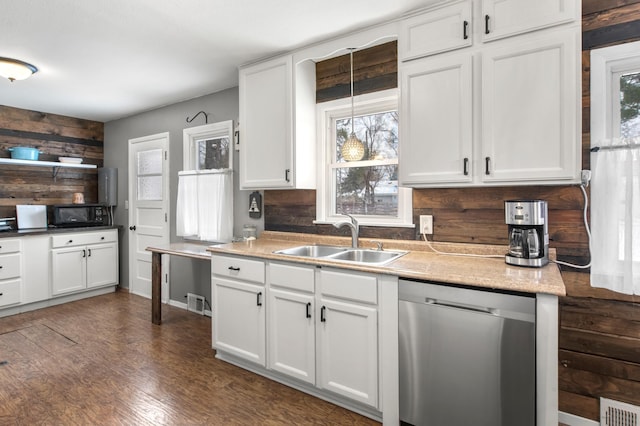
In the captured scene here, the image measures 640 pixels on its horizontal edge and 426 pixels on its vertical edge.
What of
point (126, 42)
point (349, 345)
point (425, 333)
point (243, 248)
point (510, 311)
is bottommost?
point (349, 345)

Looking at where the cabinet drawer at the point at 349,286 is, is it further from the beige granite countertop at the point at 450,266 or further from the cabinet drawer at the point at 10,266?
the cabinet drawer at the point at 10,266

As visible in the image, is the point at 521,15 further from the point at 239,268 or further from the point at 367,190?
the point at 239,268

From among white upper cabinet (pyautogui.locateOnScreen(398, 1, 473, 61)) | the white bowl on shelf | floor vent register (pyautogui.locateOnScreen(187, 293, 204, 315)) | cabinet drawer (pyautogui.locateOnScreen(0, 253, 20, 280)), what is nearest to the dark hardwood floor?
floor vent register (pyautogui.locateOnScreen(187, 293, 204, 315))

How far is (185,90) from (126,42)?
114cm

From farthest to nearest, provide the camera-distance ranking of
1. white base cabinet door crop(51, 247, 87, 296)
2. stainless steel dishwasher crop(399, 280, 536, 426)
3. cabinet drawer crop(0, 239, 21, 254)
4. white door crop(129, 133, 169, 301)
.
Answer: white door crop(129, 133, 169, 301), white base cabinet door crop(51, 247, 87, 296), cabinet drawer crop(0, 239, 21, 254), stainless steel dishwasher crop(399, 280, 536, 426)

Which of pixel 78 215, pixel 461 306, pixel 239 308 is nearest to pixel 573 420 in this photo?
pixel 461 306

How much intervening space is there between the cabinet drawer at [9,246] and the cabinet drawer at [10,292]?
0.35 meters

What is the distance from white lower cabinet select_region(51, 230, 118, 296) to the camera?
4270 mm

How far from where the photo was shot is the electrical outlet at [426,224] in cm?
242

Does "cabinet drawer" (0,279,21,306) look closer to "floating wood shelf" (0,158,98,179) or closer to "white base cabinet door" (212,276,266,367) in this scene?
"floating wood shelf" (0,158,98,179)

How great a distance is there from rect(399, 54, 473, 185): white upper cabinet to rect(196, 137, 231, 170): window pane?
2.20m

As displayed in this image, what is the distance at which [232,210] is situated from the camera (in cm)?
365

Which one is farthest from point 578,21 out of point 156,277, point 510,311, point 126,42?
point 156,277

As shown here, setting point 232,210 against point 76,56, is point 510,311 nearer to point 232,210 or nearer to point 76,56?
point 232,210
